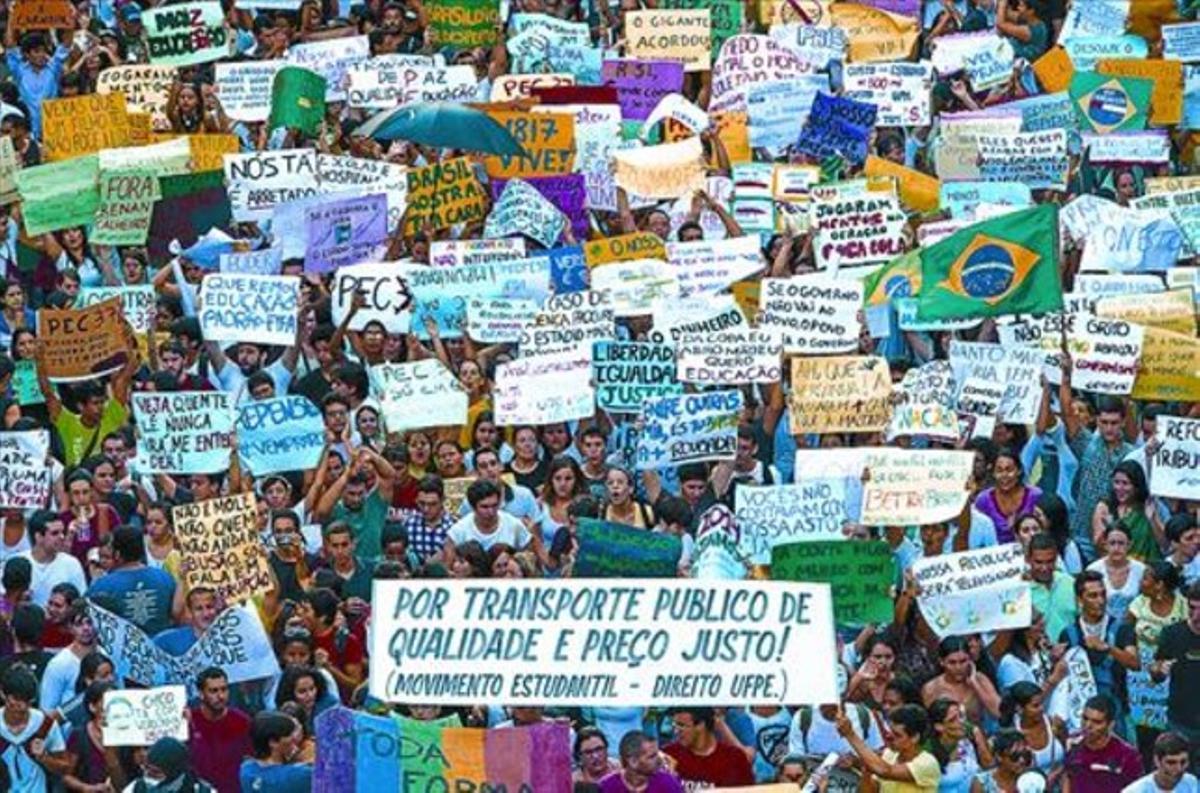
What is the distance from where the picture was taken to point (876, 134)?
30.6m

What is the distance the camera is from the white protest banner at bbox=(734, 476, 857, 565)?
24.8 meters

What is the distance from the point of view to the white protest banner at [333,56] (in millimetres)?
31156

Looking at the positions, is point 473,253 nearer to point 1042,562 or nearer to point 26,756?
point 1042,562

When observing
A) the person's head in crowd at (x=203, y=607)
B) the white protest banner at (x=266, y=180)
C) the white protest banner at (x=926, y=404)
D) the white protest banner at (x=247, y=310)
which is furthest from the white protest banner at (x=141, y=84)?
the person's head in crowd at (x=203, y=607)

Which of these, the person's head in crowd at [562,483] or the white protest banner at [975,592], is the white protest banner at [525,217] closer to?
the person's head in crowd at [562,483]

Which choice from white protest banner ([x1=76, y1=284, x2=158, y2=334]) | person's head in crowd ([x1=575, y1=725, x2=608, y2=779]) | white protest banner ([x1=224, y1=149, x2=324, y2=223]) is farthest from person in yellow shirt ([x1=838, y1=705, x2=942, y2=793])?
white protest banner ([x1=224, y1=149, x2=324, y2=223])

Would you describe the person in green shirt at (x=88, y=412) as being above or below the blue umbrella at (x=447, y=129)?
below

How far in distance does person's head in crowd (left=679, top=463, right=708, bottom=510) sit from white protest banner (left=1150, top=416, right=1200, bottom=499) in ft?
7.40

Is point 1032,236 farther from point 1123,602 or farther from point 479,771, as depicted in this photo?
point 479,771

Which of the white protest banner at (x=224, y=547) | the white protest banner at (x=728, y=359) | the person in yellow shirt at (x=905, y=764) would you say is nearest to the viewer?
the person in yellow shirt at (x=905, y=764)

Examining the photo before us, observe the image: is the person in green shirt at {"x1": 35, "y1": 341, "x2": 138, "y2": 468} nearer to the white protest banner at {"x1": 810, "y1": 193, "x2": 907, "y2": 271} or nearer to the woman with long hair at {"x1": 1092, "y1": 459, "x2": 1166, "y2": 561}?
the white protest banner at {"x1": 810, "y1": 193, "x2": 907, "y2": 271}

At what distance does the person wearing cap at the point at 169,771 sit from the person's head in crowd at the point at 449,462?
3987 millimetres

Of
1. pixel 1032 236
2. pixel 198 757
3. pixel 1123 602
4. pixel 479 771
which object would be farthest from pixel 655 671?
pixel 1032 236

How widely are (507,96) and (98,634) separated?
814 cm
